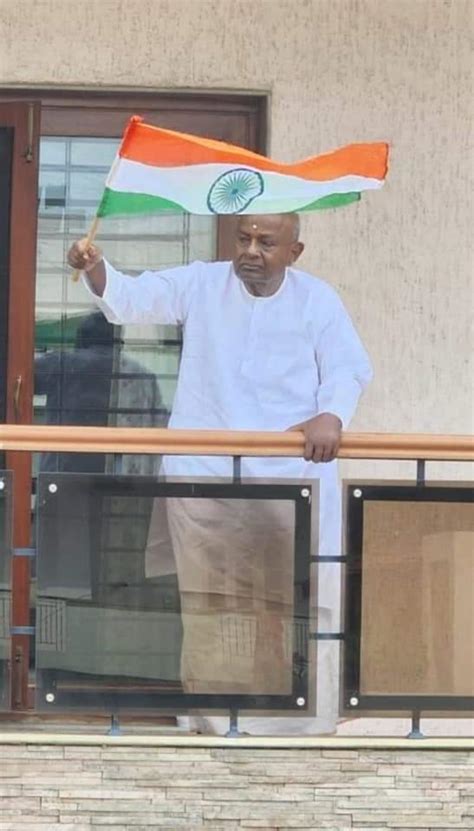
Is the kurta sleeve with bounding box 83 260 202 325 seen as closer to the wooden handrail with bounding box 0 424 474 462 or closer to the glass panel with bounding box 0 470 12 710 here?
the wooden handrail with bounding box 0 424 474 462

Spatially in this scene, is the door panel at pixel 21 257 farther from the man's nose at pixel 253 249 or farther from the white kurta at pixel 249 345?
the man's nose at pixel 253 249

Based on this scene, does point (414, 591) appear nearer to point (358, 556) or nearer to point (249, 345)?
point (358, 556)

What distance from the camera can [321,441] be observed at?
4.34 metres

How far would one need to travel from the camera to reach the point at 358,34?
18.8 ft

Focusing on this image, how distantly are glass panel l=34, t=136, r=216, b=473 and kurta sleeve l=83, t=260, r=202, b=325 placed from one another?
692 millimetres

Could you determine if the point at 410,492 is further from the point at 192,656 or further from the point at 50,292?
the point at 50,292

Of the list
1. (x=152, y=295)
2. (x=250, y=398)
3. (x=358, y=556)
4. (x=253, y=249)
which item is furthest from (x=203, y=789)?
(x=253, y=249)

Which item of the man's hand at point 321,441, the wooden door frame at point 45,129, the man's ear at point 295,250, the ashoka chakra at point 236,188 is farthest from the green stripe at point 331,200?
the wooden door frame at point 45,129

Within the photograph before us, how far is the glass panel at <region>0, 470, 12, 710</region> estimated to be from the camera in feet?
14.4

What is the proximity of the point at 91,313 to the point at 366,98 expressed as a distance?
5.10 feet

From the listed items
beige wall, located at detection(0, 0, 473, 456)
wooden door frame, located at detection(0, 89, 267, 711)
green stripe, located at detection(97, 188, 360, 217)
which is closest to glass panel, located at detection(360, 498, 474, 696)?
green stripe, located at detection(97, 188, 360, 217)

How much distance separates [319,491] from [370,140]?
2.04 meters

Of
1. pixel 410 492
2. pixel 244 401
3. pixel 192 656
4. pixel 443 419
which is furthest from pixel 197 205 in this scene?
pixel 443 419

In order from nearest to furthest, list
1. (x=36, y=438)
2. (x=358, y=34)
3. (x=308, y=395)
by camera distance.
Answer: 1. (x=36, y=438)
2. (x=308, y=395)
3. (x=358, y=34)
